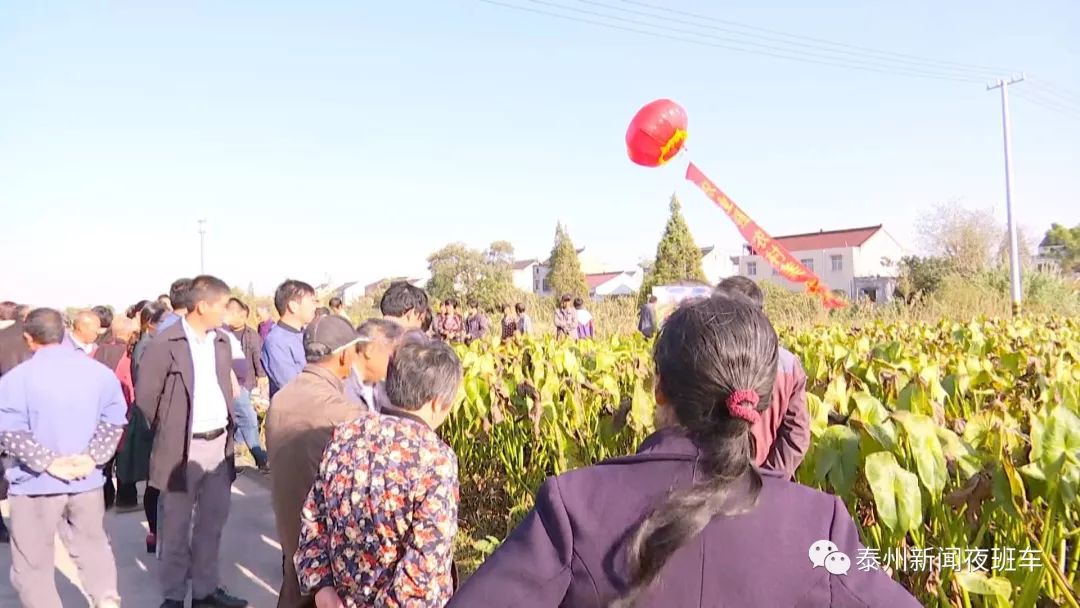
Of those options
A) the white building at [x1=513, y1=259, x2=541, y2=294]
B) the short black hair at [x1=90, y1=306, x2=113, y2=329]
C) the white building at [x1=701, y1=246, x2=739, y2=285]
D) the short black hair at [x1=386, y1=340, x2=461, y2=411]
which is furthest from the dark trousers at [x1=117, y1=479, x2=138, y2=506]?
the white building at [x1=513, y1=259, x2=541, y2=294]

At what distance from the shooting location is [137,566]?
4617 mm

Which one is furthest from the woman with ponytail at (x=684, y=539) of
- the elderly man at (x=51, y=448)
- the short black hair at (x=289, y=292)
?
the short black hair at (x=289, y=292)

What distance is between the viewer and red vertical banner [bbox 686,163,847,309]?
1507cm

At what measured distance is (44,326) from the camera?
3.54 metres

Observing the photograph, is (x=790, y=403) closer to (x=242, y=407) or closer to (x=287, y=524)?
(x=287, y=524)

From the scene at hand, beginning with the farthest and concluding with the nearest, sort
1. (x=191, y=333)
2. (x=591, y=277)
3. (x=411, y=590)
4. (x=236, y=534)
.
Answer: (x=591, y=277) < (x=236, y=534) < (x=191, y=333) < (x=411, y=590)

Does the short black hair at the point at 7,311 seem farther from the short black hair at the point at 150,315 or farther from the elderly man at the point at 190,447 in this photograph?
the elderly man at the point at 190,447

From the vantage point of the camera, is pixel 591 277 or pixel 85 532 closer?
pixel 85 532

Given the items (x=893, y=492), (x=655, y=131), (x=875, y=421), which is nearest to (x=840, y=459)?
(x=875, y=421)

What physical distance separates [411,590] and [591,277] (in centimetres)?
Result: 6743

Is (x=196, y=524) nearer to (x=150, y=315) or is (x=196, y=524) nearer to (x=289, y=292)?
(x=289, y=292)

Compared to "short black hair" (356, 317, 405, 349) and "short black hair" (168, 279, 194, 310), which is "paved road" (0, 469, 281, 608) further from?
"short black hair" (356, 317, 405, 349)

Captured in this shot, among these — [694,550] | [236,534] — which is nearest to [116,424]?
[236,534]

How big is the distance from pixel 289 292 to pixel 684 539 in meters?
4.20
